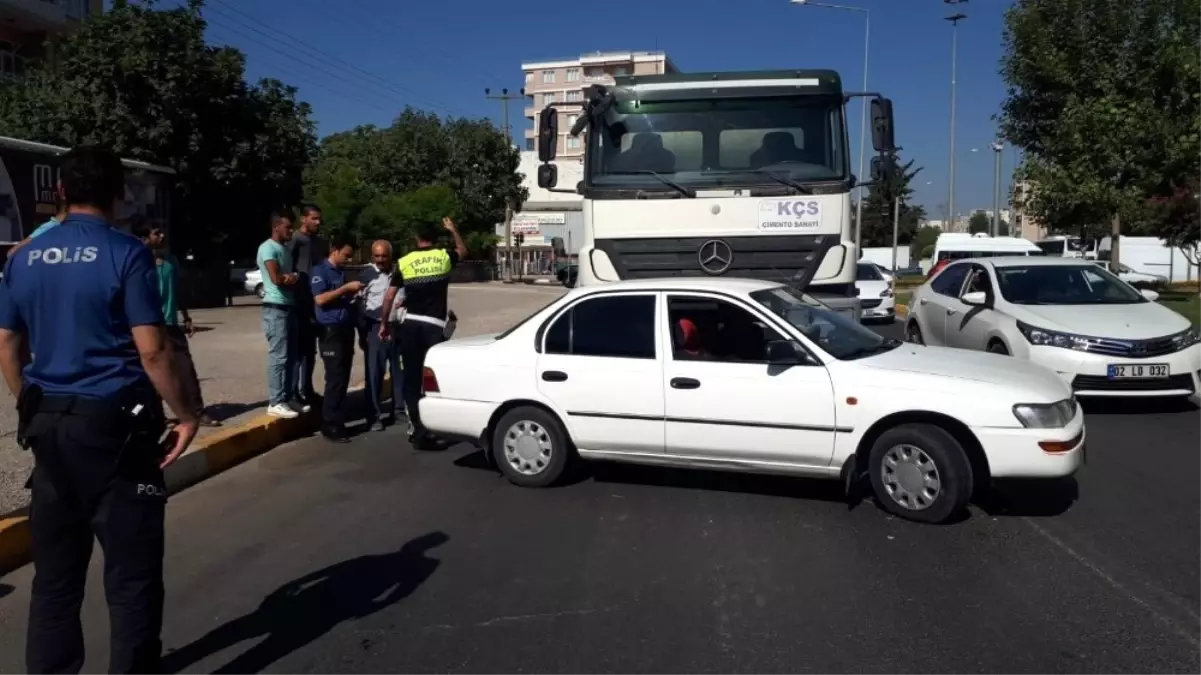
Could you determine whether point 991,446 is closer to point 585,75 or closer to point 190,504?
point 190,504

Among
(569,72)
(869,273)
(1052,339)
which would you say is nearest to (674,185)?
(1052,339)

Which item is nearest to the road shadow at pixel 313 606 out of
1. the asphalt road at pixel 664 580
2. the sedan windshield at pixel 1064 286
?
the asphalt road at pixel 664 580

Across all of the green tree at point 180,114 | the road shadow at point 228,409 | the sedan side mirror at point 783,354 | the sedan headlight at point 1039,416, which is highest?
the green tree at point 180,114

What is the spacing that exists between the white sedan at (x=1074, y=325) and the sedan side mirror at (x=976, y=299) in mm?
11

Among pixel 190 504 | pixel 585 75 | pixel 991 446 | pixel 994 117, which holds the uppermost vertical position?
pixel 585 75

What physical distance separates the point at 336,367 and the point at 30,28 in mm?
31117

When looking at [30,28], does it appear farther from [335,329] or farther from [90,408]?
[90,408]

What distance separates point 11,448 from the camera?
778cm

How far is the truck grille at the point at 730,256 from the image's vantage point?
29.8 ft

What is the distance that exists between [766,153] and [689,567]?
16.5 ft

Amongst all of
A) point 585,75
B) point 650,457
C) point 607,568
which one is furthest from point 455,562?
point 585,75

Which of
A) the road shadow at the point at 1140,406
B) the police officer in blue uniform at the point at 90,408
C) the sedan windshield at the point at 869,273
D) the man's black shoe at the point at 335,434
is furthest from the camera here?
the sedan windshield at the point at 869,273

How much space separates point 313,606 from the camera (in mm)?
4875

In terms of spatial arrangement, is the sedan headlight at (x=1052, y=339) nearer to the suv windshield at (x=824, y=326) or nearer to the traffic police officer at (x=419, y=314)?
the suv windshield at (x=824, y=326)
